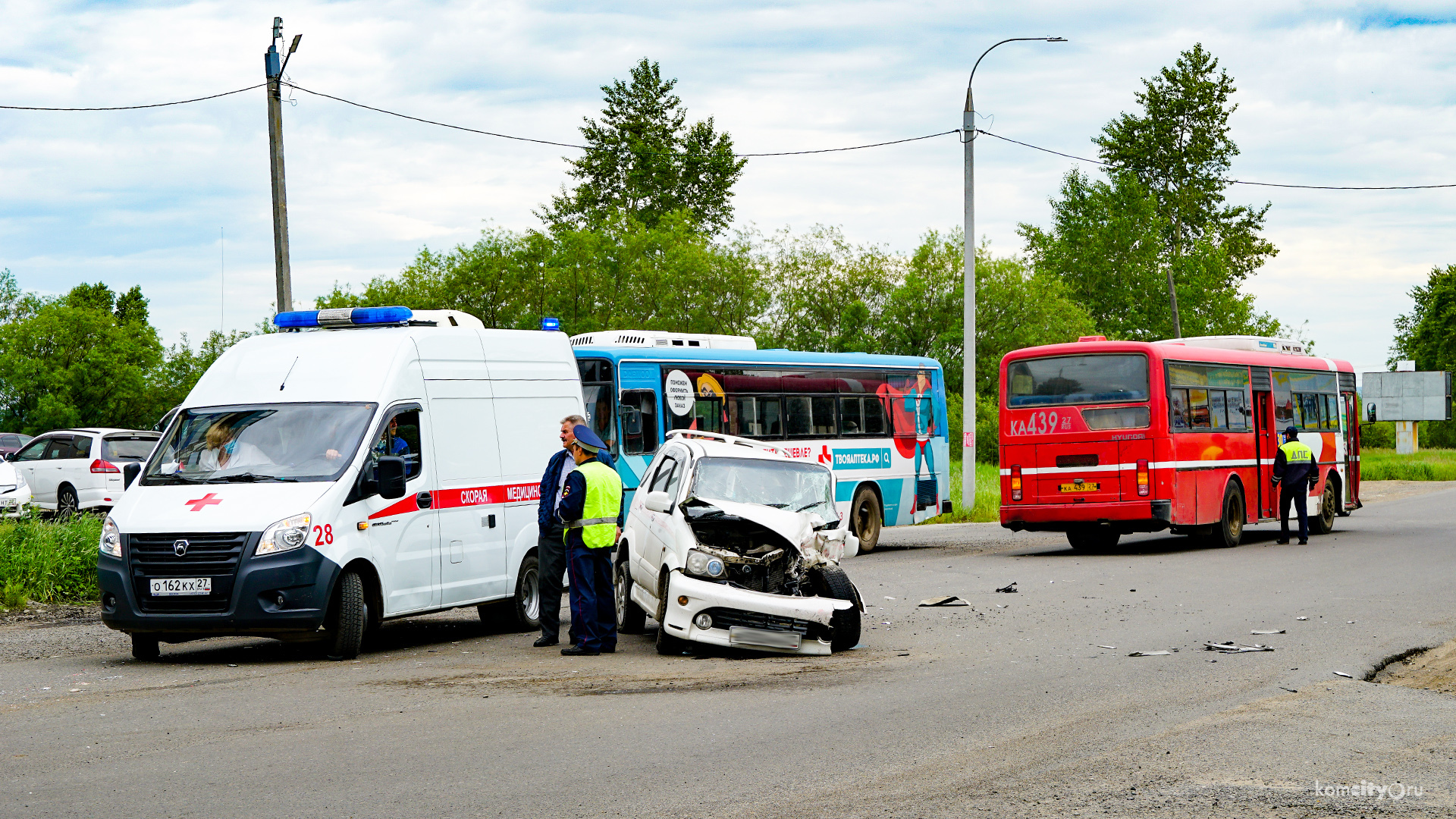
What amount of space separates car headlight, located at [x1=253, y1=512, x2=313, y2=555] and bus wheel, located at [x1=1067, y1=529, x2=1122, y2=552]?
589 inches

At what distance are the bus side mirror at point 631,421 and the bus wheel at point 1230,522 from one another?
932cm

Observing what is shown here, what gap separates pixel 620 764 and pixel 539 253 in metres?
43.6

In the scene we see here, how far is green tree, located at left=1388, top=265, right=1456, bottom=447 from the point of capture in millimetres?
94375

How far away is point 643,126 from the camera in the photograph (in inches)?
2618

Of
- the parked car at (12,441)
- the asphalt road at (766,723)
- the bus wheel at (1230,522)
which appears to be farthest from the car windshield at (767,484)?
the parked car at (12,441)

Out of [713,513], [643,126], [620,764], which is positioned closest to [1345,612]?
Result: [713,513]

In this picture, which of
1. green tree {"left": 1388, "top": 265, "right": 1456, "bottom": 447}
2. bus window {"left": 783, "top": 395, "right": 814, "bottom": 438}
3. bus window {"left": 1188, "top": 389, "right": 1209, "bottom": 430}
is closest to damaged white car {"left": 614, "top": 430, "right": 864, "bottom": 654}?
bus window {"left": 783, "top": 395, "right": 814, "bottom": 438}

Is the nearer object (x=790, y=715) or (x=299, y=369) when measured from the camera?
(x=790, y=715)

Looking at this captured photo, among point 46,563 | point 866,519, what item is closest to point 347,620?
point 46,563

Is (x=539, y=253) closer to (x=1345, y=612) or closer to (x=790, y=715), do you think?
(x=1345, y=612)

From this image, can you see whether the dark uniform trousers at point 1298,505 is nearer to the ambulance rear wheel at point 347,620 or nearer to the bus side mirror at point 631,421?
the bus side mirror at point 631,421

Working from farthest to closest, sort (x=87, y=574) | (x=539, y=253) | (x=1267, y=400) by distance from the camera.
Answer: (x=539, y=253) < (x=1267, y=400) < (x=87, y=574)

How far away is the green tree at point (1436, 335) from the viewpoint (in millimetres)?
94375

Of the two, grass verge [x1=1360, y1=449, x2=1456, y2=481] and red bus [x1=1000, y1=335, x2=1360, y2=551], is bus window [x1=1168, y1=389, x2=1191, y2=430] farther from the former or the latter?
grass verge [x1=1360, y1=449, x2=1456, y2=481]
